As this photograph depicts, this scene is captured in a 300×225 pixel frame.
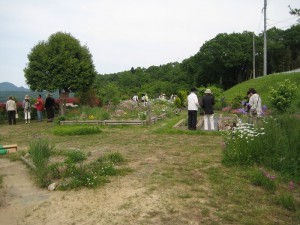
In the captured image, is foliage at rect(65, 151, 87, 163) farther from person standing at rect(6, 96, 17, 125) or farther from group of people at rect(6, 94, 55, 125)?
person standing at rect(6, 96, 17, 125)

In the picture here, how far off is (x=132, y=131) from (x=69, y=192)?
7.45 metres

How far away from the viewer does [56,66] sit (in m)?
18.2

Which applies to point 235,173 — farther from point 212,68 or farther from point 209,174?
point 212,68

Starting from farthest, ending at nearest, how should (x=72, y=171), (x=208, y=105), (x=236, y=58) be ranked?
(x=236, y=58) → (x=208, y=105) → (x=72, y=171)

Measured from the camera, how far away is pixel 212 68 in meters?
53.8

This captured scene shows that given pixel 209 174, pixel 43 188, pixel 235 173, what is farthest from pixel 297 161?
pixel 43 188

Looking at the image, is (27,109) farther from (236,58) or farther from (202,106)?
(236,58)

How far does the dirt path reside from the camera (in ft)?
13.6

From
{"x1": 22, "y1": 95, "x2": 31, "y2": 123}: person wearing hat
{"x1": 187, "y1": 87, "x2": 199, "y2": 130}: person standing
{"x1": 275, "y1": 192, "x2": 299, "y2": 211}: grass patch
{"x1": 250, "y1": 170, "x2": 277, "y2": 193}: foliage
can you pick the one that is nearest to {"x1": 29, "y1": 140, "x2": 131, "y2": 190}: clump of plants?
{"x1": 250, "y1": 170, "x2": 277, "y2": 193}: foliage

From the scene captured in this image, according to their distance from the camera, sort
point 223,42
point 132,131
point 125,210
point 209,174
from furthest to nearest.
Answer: point 223,42, point 132,131, point 209,174, point 125,210

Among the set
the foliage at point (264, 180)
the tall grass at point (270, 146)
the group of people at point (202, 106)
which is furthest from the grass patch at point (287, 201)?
the group of people at point (202, 106)

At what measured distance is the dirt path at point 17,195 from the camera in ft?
13.6

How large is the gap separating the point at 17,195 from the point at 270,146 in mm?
5105

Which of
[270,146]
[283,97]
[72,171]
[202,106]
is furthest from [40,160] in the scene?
[283,97]
